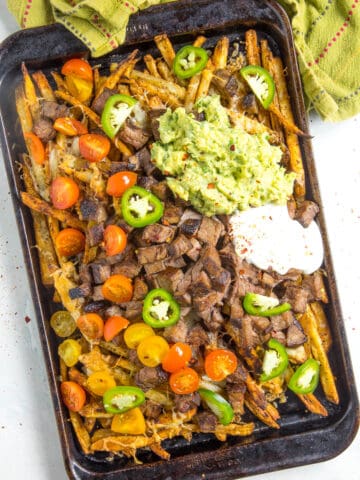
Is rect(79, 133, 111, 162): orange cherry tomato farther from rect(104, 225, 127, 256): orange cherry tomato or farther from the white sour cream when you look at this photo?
the white sour cream

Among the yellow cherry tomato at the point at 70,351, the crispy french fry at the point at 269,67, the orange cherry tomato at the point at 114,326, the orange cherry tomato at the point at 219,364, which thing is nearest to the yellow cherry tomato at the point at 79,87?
the crispy french fry at the point at 269,67

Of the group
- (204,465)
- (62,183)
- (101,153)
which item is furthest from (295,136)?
(204,465)

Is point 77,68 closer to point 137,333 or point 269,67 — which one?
point 269,67

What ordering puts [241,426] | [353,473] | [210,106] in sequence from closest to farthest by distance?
[210,106] < [241,426] < [353,473]

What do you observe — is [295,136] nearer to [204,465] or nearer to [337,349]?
[337,349]

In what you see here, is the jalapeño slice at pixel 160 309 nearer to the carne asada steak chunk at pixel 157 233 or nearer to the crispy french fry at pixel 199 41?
the carne asada steak chunk at pixel 157 233

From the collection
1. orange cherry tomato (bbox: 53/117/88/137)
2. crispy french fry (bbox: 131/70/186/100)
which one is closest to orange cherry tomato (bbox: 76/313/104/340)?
orange cherry tomato (bbox: 53/117/88/137)

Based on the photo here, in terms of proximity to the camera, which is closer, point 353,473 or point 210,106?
point 210,106

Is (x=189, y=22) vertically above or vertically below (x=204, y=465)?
above
